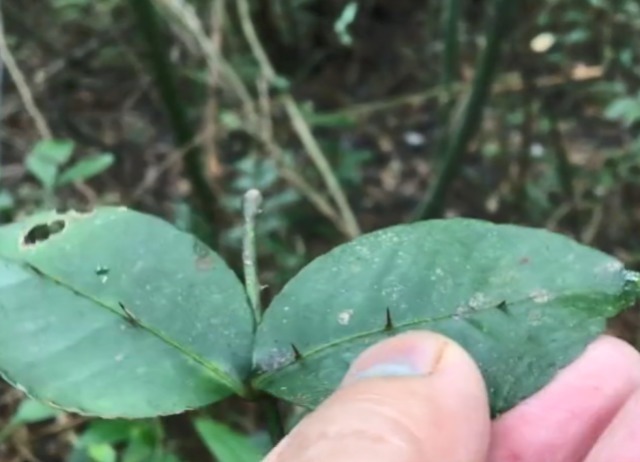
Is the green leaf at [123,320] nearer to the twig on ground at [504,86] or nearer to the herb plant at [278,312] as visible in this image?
the herb plant at [278,312]

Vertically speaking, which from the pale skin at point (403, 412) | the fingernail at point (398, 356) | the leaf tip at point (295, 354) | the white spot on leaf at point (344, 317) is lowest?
the pale skin at point (403, 412)

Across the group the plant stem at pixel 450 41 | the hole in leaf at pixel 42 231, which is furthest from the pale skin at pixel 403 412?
the plant stem at pixel 450 41

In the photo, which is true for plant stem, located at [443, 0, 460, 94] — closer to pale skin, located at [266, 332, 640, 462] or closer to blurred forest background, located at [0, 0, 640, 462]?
blurred forest background, located at [0, 0, 640, 462]

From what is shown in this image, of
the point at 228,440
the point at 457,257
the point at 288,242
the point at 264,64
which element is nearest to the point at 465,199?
the point at 288,242

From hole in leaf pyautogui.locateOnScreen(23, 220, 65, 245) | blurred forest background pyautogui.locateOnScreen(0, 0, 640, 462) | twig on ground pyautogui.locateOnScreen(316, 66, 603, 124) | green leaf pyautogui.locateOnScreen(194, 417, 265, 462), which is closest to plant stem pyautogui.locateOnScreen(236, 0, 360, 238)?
blurred forest background pyautogui.locateOnScreen(0, 0, 640, 462)

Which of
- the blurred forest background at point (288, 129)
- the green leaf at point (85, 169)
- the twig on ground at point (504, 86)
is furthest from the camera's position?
the twig on ground at point (504, 86)

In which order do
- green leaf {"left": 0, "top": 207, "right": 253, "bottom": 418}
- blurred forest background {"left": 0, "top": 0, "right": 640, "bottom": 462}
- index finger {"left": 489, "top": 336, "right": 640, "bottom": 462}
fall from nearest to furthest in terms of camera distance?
green leaf {"left": 0, "top": 207, "right": 253, "bottom": 418}
index finger {"left": 489, "top": 336, "right": 640, "bottom": 462}
blurred forest background {"left": 0, "top": 0, "right": 640, "bottom": 462}
